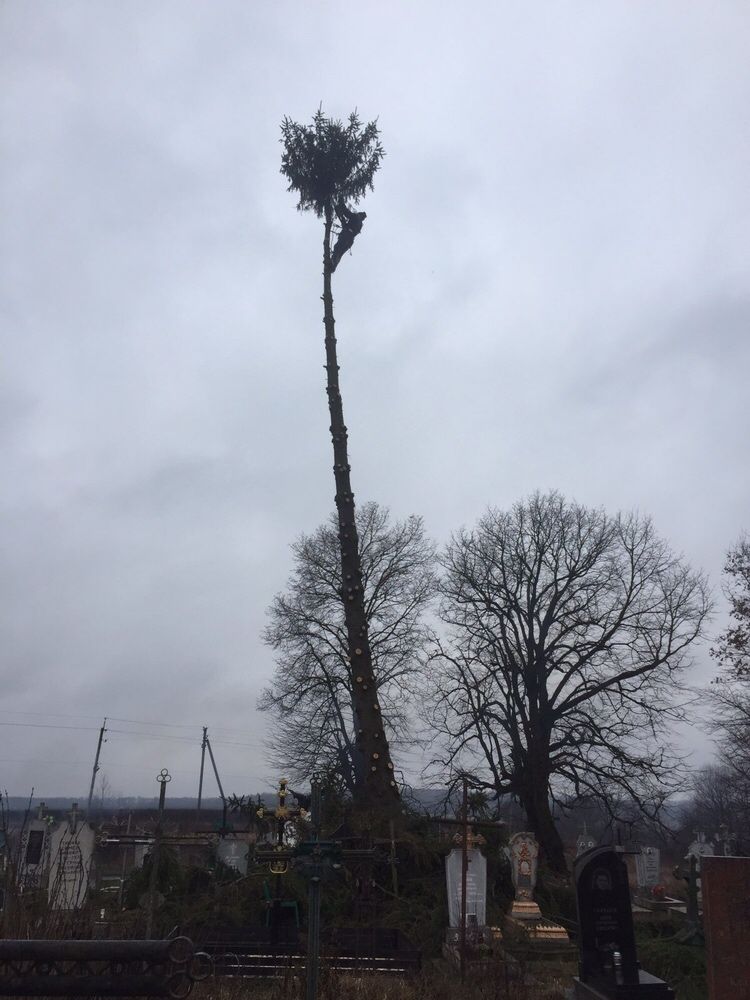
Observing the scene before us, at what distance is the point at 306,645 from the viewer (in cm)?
2456

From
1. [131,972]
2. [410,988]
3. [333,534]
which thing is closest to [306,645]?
[333,534]

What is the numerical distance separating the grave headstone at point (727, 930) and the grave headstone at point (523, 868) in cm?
682

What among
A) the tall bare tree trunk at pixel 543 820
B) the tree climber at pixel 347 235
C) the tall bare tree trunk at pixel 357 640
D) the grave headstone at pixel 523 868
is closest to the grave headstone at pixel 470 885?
the grave headstone at pixel 523 868

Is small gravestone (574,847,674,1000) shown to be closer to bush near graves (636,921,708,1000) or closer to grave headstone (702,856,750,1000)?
A: grave headstone (702,856,750,1000)

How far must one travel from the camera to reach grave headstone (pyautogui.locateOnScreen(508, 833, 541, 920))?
579 inches

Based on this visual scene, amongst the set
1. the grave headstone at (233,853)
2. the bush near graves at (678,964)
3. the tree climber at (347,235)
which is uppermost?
the tree climber at (347,235)

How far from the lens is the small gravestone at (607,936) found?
894 centimetres

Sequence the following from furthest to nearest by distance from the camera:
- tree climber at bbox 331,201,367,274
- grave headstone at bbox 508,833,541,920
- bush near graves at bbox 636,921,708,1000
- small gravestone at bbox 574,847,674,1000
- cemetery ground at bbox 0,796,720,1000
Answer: tree climber at bbox 331,201,367,274 → grave headstone at bbox 508,833,541,920 → bush near graves at bbox 636,921,708,1000 → small gravestone at bbox 574,847,674,1000 → cemetery ground at bbox 0,796,720,1000

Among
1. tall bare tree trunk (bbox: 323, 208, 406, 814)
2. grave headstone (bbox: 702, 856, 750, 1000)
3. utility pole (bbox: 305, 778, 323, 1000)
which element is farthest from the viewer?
tall bare tree trunk (bbox: 323, 208, 406, 814)

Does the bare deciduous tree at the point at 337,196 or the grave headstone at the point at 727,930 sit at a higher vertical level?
the bare deciduous tree at the point at 337,196

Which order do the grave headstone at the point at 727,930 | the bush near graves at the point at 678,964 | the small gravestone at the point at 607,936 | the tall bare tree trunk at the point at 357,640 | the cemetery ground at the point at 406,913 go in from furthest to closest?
the tall bare tree trunk at the point at 357,640
the bush near graves at the point at 678,964
the small gravestone at the point at 607,936
the cemetery ground at the point at 406,913
the grave headstone at the point at 727,930

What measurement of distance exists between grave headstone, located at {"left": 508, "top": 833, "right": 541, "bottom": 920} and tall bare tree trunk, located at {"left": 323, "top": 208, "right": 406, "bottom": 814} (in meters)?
2.50

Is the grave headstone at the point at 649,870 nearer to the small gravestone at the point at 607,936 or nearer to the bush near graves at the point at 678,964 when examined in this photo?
the bush near graves at the point at 678,964

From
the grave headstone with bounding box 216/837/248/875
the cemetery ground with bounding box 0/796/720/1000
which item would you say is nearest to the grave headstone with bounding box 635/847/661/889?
the cemetery ground with bounding box 0/796/720/1000
